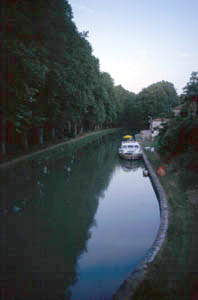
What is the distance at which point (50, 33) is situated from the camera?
67.5 feet

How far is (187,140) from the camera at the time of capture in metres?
14.9

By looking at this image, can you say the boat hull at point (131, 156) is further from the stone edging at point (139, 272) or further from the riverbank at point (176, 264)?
the stone edging at point (139, 272)

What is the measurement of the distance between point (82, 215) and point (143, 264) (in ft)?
16.9

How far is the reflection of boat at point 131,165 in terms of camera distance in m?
21.1

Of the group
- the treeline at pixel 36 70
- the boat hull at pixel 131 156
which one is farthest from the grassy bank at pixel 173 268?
the boat hull at pixel 131 156

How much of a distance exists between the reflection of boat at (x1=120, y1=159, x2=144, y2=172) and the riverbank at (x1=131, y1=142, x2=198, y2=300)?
37.4 ft

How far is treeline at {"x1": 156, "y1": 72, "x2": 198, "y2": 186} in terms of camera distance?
12.8 meters

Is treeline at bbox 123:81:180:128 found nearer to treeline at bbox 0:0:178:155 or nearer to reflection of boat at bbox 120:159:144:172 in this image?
treeline at bbox 0:0:178:155

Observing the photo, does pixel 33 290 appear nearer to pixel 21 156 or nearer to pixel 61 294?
pixel 61 294

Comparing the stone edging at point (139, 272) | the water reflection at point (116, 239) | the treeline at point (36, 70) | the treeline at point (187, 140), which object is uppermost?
the treeline at point (36, 70)

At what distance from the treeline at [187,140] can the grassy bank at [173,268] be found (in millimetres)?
4375

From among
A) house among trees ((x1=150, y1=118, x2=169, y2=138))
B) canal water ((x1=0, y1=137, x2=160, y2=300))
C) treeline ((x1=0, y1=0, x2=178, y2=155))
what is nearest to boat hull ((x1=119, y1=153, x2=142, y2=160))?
house among trees ((x1=150, y1=118, x2=169, y2=138))

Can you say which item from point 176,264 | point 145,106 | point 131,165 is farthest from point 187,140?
point 145,106

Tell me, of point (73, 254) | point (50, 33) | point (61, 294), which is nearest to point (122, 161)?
point (50, 33)
